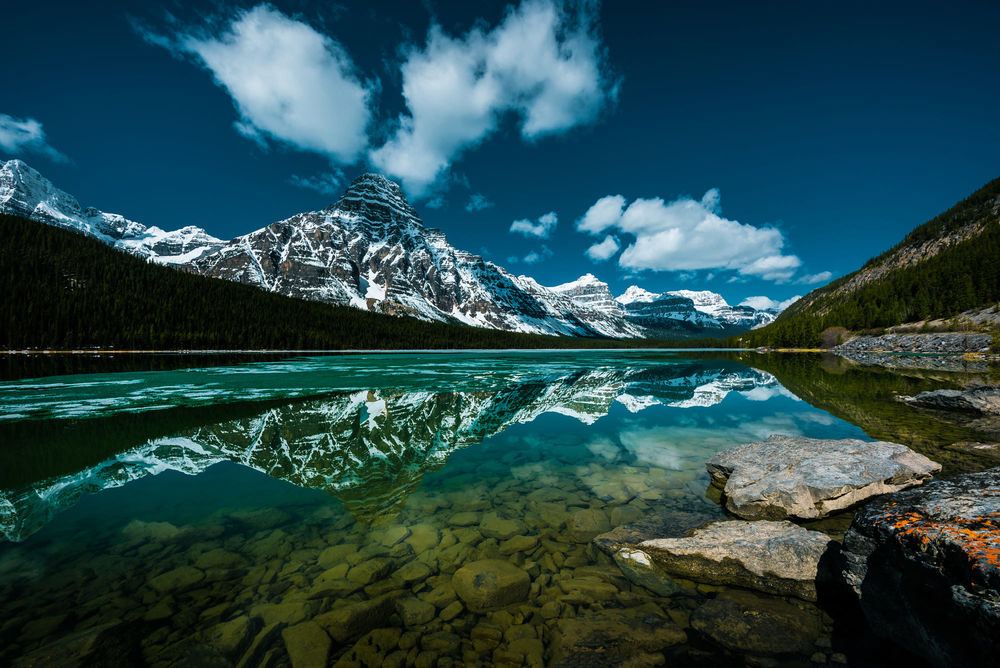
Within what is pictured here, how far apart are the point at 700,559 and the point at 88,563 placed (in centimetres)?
1254

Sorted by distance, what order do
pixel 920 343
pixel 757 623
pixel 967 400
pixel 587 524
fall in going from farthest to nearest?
1. pixel 920 343
2. pixel 967 400
3. pixel 587 524
4. pixel 757 623

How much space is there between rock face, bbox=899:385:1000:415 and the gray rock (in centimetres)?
2710

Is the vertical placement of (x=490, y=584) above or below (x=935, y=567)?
below

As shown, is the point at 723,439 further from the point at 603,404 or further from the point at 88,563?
the point at 88,563

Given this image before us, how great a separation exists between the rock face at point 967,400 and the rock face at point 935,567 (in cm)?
2136

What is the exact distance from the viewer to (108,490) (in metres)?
11.8

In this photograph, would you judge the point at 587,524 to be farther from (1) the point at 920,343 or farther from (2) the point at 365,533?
(1) the point at 920,343

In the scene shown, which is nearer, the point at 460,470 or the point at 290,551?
the point at 290,551

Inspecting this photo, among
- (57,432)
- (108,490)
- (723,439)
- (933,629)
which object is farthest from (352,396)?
(933,629)

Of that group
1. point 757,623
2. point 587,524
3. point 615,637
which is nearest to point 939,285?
point 587,524

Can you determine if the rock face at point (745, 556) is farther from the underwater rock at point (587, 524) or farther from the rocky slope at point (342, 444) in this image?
the rocky slope at point (342, 444)

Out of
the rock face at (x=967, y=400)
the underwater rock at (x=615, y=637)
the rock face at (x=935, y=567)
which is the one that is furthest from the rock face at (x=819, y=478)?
the rock face at (x=967, y=400)

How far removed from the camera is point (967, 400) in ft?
66.5

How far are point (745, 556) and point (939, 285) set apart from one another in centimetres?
13839
